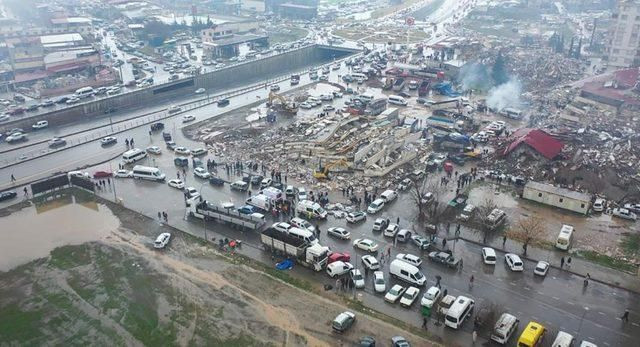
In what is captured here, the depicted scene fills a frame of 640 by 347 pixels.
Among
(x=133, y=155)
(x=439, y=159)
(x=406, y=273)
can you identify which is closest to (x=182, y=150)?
(x=133, y=155)

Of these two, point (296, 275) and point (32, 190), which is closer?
point (296, 275)

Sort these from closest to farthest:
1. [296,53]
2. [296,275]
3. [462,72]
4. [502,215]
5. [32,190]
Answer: [296,275]
[502,215]
[32,190]
[462,72]
[296,53]

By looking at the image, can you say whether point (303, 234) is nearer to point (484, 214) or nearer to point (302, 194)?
point (302, 194)

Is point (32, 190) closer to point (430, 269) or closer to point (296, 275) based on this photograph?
point (296, 275)

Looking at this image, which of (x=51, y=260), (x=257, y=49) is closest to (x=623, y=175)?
(x=51, y=260)

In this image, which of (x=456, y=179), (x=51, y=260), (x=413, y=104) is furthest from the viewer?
(x=413, y=104)

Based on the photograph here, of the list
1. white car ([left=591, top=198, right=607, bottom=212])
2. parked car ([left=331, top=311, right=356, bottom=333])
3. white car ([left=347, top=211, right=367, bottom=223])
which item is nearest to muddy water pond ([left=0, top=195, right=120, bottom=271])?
white car ([left=347, top=211, right=367, bottom=223])

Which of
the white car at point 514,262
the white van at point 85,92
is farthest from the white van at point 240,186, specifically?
the white van at point 85,92
